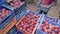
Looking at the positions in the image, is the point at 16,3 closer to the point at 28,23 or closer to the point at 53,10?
the point at 28,23

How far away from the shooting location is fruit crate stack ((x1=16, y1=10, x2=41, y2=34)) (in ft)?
6.90

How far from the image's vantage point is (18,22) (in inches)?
88.2

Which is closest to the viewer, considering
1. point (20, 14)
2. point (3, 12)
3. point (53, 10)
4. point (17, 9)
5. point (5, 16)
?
point (5, 16)

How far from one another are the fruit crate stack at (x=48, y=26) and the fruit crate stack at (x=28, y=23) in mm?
113

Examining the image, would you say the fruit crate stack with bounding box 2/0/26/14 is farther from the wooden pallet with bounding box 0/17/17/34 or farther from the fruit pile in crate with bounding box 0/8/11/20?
the wooden pallet with bounding box 0/17/17/34

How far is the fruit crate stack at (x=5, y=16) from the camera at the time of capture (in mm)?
1882

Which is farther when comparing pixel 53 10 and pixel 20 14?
pixel 53 10

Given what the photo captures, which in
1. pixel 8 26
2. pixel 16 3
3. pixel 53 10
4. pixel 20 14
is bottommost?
pixel 53 10

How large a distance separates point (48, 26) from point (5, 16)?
0.80 m

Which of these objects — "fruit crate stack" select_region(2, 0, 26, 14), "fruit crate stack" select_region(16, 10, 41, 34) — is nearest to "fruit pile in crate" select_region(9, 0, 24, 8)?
"fruit crate stack" select_region(2, 0, 26, 14)

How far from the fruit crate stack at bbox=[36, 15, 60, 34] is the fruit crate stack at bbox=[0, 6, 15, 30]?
21.0 inches

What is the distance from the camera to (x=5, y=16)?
6.43 ft

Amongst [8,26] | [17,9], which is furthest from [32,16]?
[8,26]

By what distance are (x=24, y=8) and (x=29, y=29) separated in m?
0.55
